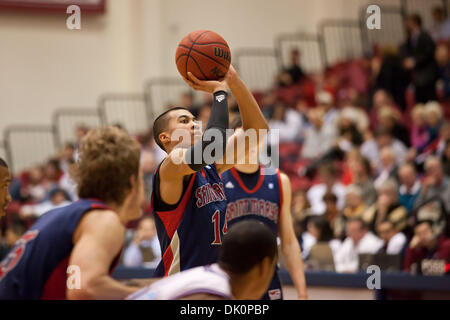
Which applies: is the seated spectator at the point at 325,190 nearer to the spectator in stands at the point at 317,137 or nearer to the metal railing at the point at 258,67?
the spectator in stands at the point at 317,137

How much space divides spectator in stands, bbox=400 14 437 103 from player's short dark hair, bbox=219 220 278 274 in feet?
30.4

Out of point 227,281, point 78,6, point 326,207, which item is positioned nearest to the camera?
point 227,281

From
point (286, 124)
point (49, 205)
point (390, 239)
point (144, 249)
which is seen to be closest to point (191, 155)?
point (390, 239)

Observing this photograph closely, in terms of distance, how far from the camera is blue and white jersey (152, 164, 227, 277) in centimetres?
412

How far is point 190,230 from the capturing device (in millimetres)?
4141

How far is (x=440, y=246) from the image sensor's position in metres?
A: 7.13

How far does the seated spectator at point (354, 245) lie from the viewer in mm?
7855

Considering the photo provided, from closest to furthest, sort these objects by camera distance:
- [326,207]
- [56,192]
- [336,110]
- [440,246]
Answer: [440,246] < [326,207] < [56,192] < [336,110]

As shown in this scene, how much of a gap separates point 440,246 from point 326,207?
2243 mm

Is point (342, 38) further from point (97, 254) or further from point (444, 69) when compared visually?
point (97, 254)

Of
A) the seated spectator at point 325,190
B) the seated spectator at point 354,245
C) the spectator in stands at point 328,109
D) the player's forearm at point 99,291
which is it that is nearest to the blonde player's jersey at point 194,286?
the player's forearm at point 99,291

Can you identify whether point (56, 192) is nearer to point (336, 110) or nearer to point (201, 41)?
point (336, 110)

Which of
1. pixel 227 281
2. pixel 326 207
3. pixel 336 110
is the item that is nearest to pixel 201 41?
pixel 227 281

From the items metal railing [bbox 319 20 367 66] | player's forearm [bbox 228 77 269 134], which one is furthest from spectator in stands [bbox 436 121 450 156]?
metal railing [bbox 319 20 367 66]
